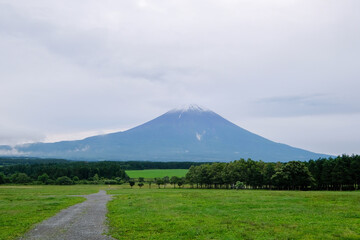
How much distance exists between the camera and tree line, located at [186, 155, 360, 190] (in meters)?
73.2

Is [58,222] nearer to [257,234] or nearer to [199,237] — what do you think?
[199,237]

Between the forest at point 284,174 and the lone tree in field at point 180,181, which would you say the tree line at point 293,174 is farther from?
the lone tree in field at point 180,181

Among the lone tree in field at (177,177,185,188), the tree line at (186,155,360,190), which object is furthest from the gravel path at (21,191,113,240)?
the lone tree in field at (177,177,185,188)

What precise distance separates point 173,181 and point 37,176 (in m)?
68.4

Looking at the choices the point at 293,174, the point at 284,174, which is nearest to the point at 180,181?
the point at 284,174

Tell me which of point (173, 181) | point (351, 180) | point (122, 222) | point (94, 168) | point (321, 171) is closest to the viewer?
point (122, 222)

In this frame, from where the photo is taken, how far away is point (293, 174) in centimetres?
7381

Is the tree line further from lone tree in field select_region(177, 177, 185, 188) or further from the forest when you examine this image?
lone tree in field select_region(177, 177, 185, 188)

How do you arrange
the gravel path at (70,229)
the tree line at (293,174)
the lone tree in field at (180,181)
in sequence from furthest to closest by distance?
the lone tree in field at (180,181)
the tree line at (293,174)
the gravel path at (70,229)

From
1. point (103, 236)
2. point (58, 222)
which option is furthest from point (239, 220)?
point (58, 222)

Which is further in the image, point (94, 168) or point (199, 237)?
→ point (94, 168)

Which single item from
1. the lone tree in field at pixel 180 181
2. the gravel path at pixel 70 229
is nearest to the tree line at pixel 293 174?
the lone tree in field at pixel 180 181

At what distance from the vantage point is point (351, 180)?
240ft

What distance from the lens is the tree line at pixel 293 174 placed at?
73.2 meters
